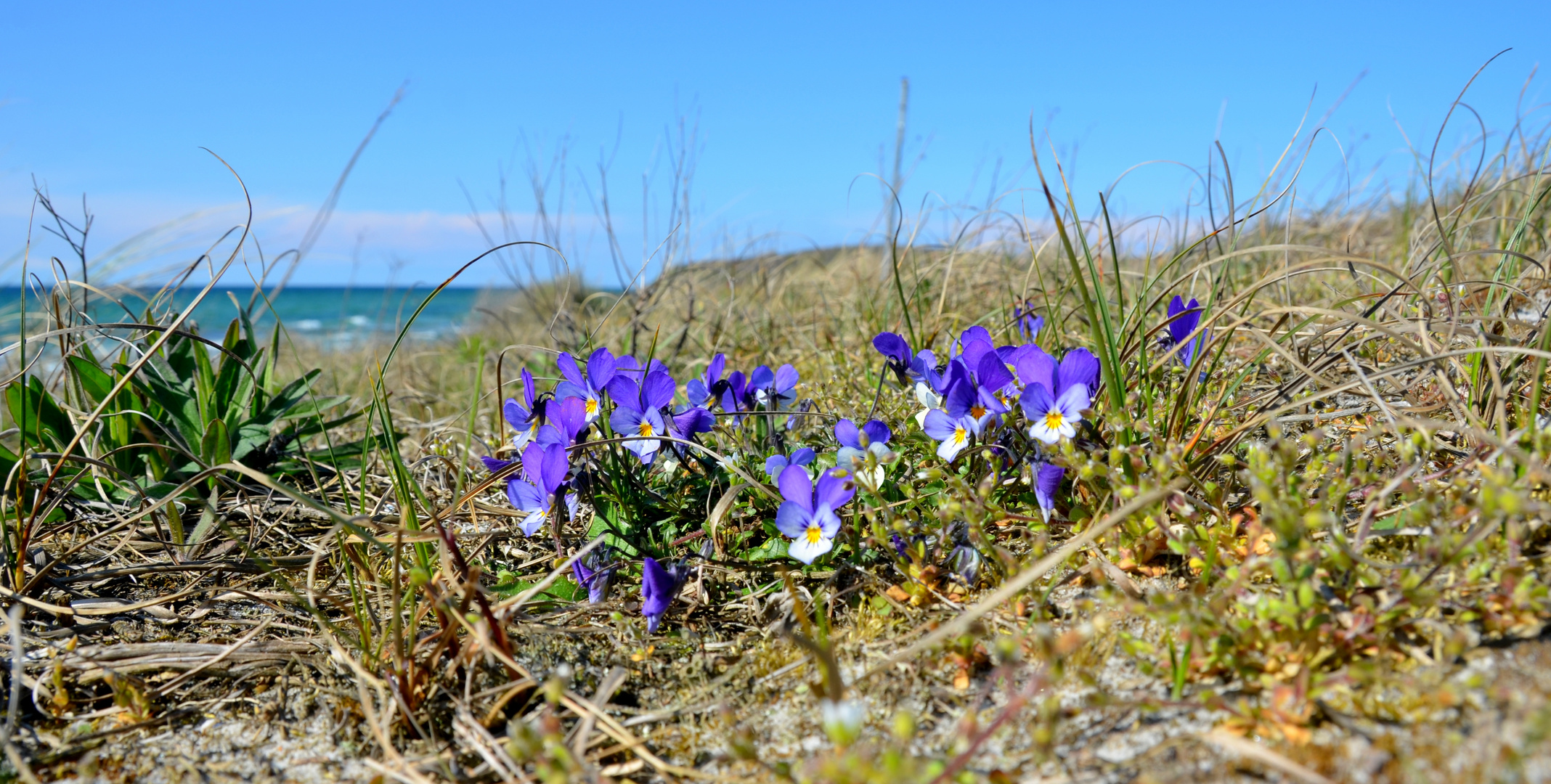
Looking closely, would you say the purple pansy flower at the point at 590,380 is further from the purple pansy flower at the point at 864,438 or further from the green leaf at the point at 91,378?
the green leaf at the point at 91,378

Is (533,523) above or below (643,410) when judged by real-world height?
below

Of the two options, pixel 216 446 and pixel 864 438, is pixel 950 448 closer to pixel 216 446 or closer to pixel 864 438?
pixel 864 438

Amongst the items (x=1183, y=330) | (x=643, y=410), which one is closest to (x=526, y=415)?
(x=643, y=410)

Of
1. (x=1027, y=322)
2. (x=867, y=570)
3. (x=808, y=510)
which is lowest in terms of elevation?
(x=867, y=570)

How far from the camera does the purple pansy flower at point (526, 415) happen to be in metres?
1.99

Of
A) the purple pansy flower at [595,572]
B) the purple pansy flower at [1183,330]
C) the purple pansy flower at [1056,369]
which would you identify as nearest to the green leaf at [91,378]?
the purple pansy flower at [595,572]

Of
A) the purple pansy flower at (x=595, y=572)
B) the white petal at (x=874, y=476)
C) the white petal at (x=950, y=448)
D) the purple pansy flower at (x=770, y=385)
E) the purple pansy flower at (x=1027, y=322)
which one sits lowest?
the purple pansy flower at (x=595, y=572)

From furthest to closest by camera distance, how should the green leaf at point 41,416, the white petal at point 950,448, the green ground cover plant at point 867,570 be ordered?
1. the green leaf at point 41,416
2. the white petal at point 950,448
3. the green ground cover plant at point 867,570

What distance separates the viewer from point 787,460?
1.80m

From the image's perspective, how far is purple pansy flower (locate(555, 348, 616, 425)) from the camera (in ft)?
6.20

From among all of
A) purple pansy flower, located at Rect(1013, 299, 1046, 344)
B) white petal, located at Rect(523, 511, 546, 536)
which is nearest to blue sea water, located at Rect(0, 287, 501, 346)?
white petal, located at Rect(523, 511, 546, 536)

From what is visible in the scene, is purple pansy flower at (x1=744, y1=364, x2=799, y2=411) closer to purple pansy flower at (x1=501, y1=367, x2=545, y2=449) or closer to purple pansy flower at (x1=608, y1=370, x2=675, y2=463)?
purple pansy flower at (x1=608, y1=370, x2=675, y2=463)

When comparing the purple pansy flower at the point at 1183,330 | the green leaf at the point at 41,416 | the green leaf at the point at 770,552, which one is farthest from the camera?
the green leaf at the point at 41,416

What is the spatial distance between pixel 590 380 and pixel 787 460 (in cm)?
48
